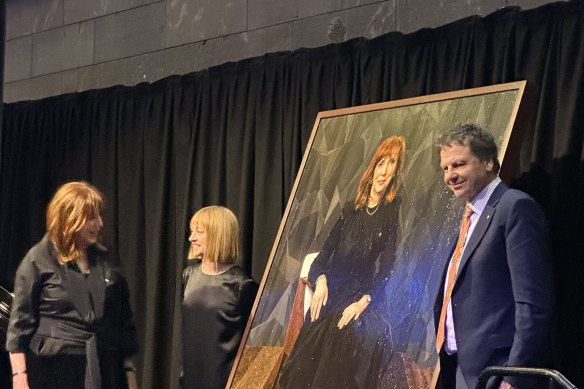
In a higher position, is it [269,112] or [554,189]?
[269,112]

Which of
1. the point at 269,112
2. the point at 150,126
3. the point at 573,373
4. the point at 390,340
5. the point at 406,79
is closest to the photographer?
the point at 390,340

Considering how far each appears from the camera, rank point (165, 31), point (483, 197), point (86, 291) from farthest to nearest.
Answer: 1. point (165, 31)
2. point (86, 291)
3. point (483, 197)

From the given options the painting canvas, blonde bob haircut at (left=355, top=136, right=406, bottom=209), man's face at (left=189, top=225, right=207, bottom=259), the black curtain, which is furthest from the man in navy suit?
man's face at (left=189, top=225, right=207, bottom=259)

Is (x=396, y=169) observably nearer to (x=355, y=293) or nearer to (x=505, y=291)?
(x=355, y=293)

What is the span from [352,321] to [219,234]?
0.97 meters

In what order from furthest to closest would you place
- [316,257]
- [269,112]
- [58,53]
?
[58,53]
[269,112]
[316,257]

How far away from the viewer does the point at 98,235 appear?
4.45 metres

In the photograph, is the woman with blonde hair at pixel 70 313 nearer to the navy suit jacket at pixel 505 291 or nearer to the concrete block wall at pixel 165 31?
the navy suit jacket at pixel 505 291

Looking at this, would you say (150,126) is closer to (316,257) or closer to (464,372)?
(316,257)

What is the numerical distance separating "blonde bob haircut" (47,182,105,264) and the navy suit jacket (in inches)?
62.4

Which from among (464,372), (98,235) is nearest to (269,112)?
(98,235)

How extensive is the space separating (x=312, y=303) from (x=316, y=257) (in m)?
0.23

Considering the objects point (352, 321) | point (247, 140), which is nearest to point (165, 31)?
point (247, 140)

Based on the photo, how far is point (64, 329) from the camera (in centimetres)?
425
